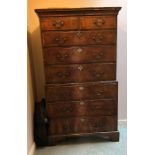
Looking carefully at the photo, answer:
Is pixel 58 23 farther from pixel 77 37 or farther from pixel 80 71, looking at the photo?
pixel 80 71

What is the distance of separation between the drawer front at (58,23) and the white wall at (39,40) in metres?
0.47

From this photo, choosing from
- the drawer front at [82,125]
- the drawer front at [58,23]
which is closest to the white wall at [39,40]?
the drawer front at [58,23]

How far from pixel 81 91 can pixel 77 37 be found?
58 cm

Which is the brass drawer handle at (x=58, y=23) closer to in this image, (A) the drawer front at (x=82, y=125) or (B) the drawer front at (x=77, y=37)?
(B) the drawer front at (x=77, y=37)

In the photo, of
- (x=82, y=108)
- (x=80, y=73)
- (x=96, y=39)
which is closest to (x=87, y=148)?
(x=82, y=108)

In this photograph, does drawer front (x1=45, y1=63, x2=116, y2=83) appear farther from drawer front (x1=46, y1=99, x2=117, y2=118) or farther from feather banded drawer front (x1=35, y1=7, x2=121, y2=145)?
drawer front (x1=46, y1=99, x2=117, y2=118)

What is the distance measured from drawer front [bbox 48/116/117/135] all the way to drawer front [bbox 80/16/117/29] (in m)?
0.99

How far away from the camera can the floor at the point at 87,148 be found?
2328 mm

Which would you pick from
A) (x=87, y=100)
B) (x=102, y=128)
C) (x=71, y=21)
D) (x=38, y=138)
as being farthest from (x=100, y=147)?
(x=71, y=21)
